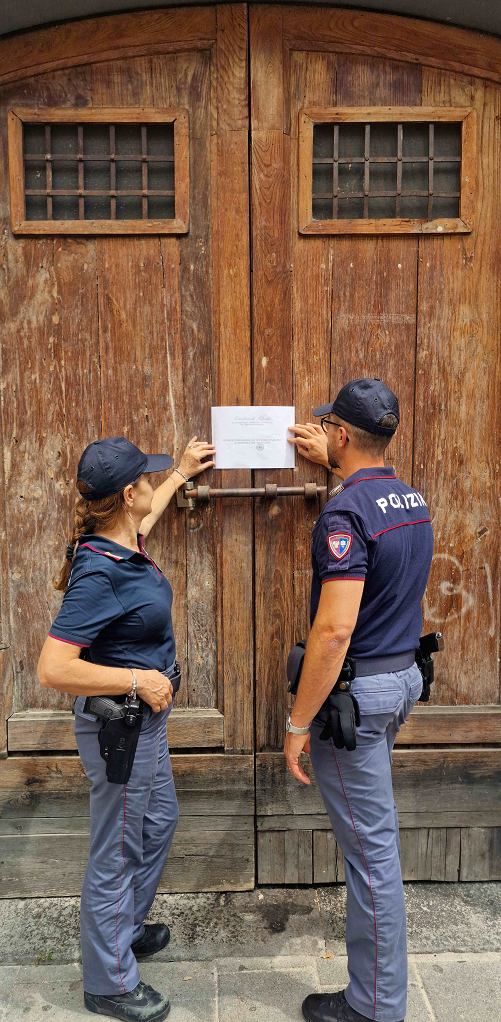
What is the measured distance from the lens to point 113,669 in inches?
67.6

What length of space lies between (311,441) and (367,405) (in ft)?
1.70

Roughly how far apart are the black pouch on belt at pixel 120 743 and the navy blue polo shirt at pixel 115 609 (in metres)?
0.14

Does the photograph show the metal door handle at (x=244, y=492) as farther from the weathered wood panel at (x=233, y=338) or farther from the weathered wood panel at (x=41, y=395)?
the weathered wood panel at (x=41, y=395)

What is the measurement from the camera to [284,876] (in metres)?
2.44

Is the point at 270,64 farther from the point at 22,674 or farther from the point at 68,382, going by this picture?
the point at 22,674

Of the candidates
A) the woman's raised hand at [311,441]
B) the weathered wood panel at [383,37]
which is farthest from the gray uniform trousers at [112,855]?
the weathered wood panel at [383,37]

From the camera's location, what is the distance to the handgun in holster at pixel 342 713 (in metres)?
1.68

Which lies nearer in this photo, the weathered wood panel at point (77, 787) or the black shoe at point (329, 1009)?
the black shoe at point (329, 1009)

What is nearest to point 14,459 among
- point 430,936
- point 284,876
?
point 284,876

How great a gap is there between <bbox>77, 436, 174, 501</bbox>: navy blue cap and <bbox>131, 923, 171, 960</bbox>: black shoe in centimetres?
147

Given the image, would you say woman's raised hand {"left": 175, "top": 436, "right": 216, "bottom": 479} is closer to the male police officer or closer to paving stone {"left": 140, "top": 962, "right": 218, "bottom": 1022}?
the male police officer

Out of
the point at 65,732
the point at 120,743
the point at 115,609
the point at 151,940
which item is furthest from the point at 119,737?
the point at 151,940

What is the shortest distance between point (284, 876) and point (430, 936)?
1.78 feet

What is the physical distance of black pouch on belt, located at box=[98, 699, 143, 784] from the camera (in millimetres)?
1705
